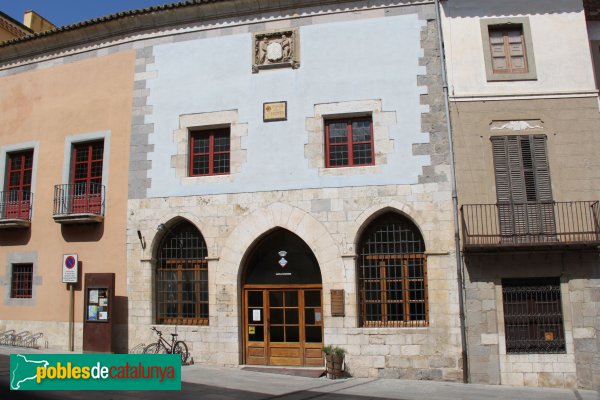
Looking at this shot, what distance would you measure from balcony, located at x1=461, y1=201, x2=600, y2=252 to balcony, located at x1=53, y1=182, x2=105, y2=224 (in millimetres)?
8991

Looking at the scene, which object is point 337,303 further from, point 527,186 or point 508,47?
point 508,47

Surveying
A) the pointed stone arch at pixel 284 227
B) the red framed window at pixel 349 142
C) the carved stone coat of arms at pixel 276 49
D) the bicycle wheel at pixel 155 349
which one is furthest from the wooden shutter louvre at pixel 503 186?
the bicycle wheel at pixel 155 349

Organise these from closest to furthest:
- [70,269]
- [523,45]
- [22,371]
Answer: [22,371] < [523,45] < [70,269]

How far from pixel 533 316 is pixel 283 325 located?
17.7 feet

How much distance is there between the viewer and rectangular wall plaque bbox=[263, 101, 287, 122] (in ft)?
42.3

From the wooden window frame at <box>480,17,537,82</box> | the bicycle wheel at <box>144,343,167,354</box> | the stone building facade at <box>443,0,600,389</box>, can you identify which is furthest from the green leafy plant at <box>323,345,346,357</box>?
the wooden window frame at <box>480,17,537,82</box>

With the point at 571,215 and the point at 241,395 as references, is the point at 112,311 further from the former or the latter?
the point at 571,215

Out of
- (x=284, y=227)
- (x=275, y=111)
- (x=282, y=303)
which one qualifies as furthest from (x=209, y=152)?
(x=282, y=303)

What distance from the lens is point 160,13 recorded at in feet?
45.8

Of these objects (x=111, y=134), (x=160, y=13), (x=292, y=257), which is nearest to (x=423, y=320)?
(x=292, y=257)

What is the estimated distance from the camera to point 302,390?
10.1 metres

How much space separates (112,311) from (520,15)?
38.6ft

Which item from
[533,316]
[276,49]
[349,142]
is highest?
→ [276,49]

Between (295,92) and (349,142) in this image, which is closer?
(349,142)
